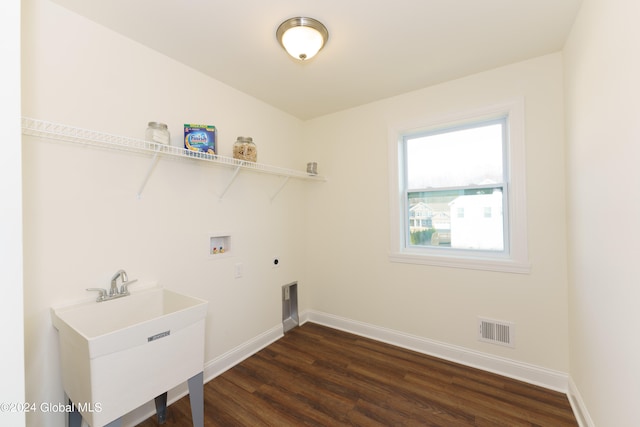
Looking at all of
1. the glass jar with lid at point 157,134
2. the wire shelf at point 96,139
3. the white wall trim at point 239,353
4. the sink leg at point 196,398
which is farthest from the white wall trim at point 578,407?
the glass jar with lid at point 157,134

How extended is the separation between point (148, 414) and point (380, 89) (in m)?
3.09

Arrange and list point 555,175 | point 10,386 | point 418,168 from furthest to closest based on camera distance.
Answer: point 418,168, point 555,175, point 10,386

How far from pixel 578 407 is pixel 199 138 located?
3065 millimetres

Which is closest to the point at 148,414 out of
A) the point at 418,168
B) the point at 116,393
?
the point at 116,393

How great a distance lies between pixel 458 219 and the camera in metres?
2.38

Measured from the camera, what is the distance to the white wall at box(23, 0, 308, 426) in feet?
4.32

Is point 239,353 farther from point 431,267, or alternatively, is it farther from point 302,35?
point 302,35

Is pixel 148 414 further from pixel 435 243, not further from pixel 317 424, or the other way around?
pixel 435 243

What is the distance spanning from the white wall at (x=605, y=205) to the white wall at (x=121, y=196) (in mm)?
2371

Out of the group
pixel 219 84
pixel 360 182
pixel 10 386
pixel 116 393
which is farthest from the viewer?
pixel 360 182

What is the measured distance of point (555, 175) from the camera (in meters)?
1.89

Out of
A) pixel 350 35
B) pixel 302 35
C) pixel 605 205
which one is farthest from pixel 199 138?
pixel 605 205

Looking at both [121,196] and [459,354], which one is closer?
[121,196]

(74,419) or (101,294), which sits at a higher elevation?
(101,294)
